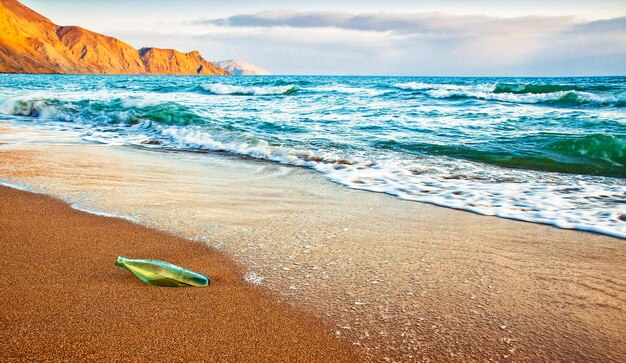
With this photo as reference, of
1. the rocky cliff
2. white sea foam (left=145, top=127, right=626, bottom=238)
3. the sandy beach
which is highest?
the rocky cliff

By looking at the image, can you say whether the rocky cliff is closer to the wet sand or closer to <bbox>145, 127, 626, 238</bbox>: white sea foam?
<bbox>145, 127, 626, 238</bbox>: white sea foam

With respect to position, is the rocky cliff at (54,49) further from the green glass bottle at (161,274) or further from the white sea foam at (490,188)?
the green glass bottle at (161,274)

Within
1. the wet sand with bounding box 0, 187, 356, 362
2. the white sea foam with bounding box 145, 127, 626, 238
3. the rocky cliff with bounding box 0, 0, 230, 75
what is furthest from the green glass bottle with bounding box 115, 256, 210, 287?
the rocky cliff with bounding box 0, 0, 230, 75

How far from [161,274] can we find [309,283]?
2.08ft

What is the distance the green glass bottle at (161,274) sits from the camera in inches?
73.4

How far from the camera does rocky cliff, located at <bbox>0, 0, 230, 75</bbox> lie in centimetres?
11312

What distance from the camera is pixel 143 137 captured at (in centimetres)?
775

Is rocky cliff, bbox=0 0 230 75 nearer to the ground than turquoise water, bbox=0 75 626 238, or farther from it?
farther from it

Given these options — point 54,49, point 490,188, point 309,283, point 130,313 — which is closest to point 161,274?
point 130,313

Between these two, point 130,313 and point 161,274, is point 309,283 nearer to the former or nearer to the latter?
point 161,274

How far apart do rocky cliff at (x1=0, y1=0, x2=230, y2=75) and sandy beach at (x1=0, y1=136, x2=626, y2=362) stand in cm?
12342

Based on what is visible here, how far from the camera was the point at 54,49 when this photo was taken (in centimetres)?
13738

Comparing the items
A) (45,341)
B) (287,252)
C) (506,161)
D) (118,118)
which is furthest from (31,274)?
(118,118)

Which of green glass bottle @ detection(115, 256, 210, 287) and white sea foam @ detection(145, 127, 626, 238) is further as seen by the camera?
white sea foam @ detection(145, 127, 626, 238)
